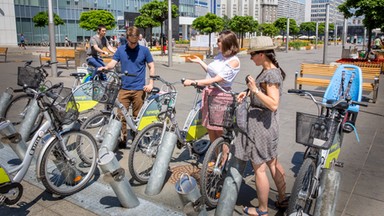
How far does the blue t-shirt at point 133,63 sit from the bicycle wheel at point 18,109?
2086mm

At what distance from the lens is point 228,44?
4086mm

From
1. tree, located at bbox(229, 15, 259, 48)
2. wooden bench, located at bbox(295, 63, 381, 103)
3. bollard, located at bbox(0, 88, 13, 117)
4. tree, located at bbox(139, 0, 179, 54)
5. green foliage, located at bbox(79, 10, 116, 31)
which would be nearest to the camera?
bollard, located at bbox(0, 88, 13, 117)

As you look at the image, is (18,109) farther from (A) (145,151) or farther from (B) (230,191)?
(B) (230,191)

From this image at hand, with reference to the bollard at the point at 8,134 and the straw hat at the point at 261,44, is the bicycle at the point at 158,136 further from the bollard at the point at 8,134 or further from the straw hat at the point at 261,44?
the bollard at the point at 8,134

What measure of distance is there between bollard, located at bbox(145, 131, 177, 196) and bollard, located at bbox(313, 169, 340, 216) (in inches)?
68.0

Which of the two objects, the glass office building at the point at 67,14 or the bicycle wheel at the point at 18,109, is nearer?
the bicycle wheel at the point at 18,109

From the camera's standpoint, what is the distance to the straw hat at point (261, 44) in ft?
10.3

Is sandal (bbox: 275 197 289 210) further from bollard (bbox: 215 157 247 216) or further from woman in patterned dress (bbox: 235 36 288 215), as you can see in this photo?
bollard (bbox: 215 157 247 216)

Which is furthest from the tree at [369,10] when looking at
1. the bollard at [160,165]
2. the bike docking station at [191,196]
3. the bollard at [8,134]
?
the bollard at [8,134]

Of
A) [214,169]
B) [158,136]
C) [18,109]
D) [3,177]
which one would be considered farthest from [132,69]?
[18,109]

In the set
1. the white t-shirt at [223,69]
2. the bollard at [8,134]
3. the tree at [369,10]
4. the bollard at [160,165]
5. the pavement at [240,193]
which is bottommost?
the pavement at [240,193]

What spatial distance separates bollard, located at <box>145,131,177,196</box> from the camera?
400 centimetres

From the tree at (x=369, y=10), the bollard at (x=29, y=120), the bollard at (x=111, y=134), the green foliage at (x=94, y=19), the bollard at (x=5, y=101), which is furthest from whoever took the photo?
the green foliage at (x=94, y=19)

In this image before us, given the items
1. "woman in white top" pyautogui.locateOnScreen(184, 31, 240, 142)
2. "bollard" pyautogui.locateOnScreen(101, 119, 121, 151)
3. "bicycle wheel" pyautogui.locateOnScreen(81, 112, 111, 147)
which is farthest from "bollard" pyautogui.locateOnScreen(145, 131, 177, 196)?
"bicycle wheel" pyautogui.locateOnScreen(81, 112, 111, 147)
